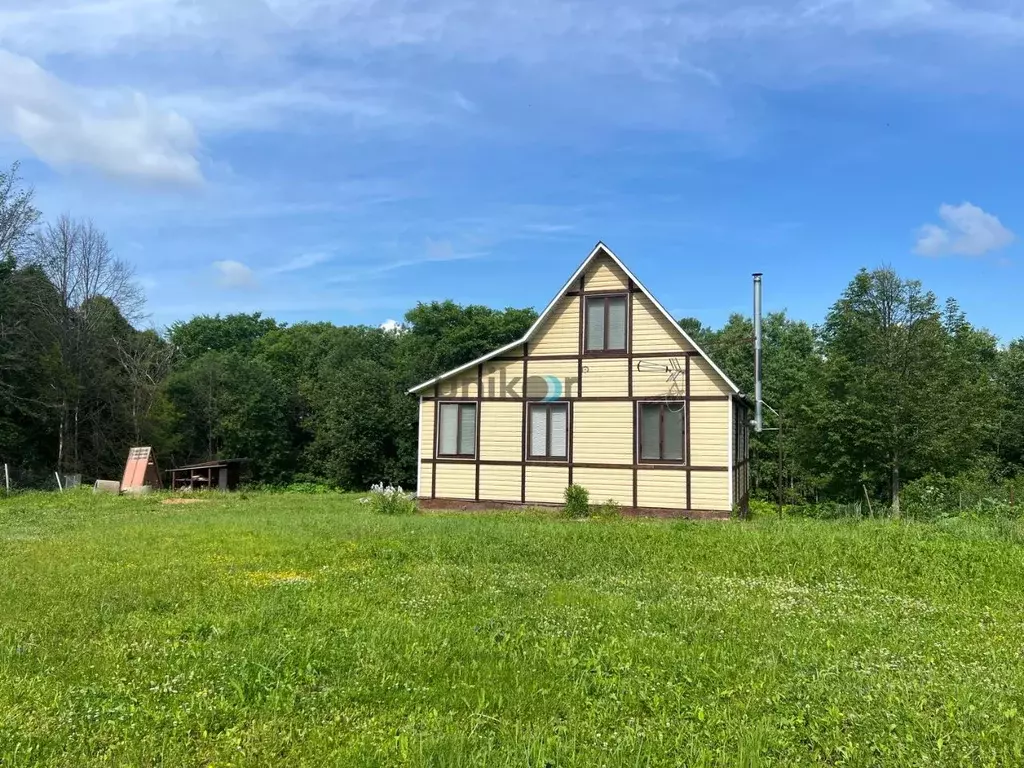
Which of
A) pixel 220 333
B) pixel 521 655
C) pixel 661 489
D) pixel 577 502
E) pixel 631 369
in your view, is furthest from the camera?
pixel 220 333

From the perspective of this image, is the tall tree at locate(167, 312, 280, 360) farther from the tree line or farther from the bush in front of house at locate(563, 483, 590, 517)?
the bush in front of house at locate(563, 483, 590, 517)

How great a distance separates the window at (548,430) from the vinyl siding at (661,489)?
86.1 inches

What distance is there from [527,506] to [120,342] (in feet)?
89.1

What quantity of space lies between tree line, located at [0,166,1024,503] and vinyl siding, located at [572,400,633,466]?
14.2 feet

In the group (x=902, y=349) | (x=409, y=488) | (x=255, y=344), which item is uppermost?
(x=255, y=344)

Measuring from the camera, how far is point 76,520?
1541 cm

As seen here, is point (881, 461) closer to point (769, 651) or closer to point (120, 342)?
point (769, 651)

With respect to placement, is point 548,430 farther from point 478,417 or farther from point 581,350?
point 581,350

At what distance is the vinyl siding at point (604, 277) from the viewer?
58.3ft

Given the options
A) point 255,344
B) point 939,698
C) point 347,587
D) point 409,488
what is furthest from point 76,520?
point 255,344

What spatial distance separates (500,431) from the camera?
61.0ft

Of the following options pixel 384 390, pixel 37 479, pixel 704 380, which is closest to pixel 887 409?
pixel 704 380

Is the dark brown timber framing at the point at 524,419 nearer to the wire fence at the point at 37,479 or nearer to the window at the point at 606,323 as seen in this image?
the window at the point at 606,323

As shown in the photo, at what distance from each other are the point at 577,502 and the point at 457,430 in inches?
163
